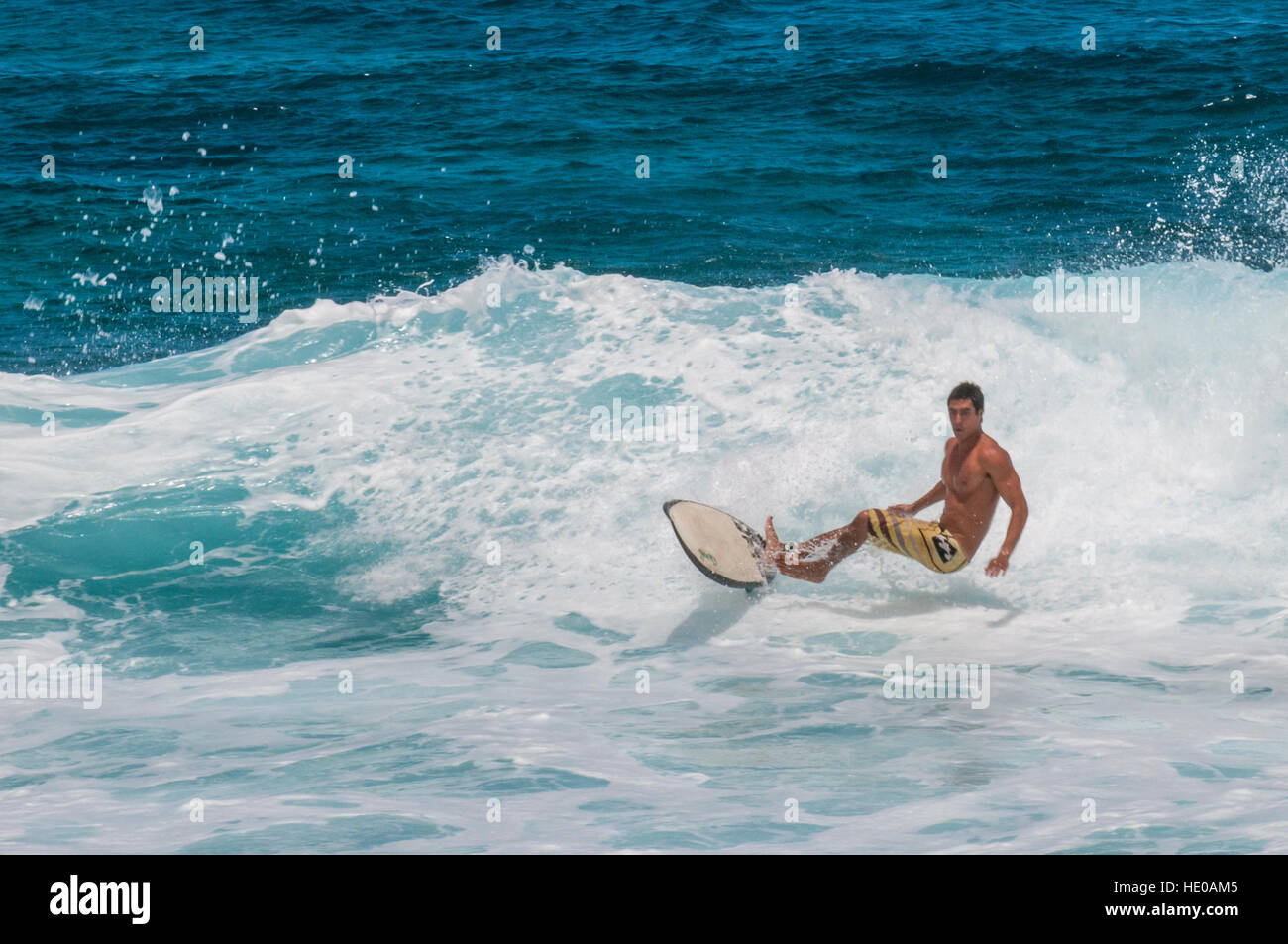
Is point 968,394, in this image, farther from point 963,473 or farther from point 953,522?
point 953,522

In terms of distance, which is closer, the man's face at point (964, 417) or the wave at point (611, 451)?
the man's face at point (964, 417)

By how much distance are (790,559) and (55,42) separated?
66.7 feet

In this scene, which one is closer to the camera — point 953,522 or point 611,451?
point 953,522

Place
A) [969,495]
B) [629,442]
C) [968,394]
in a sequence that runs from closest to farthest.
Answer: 1. [968,394]
2. [969,495]
3. [629,442]

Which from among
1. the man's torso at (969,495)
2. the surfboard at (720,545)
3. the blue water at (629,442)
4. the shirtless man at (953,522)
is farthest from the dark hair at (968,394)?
the surfboard at (720,545)

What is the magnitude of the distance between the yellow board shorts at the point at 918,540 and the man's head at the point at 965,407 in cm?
67

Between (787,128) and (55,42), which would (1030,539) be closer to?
(787,128)

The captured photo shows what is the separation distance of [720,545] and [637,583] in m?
1.05

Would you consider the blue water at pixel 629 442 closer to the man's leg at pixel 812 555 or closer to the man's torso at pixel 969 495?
the man's leg at pixel 812 555

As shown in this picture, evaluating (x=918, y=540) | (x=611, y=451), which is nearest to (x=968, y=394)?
(x=918, y=540)

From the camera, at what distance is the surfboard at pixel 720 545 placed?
8555 mm

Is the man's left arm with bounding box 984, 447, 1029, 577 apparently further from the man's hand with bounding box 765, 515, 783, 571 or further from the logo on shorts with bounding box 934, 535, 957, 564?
the man's hand with bounding box 765, 515, 783, 571

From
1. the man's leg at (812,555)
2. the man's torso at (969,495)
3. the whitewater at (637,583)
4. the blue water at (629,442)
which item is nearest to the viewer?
the whitewater at (637,583)

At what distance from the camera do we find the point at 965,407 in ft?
26.8
